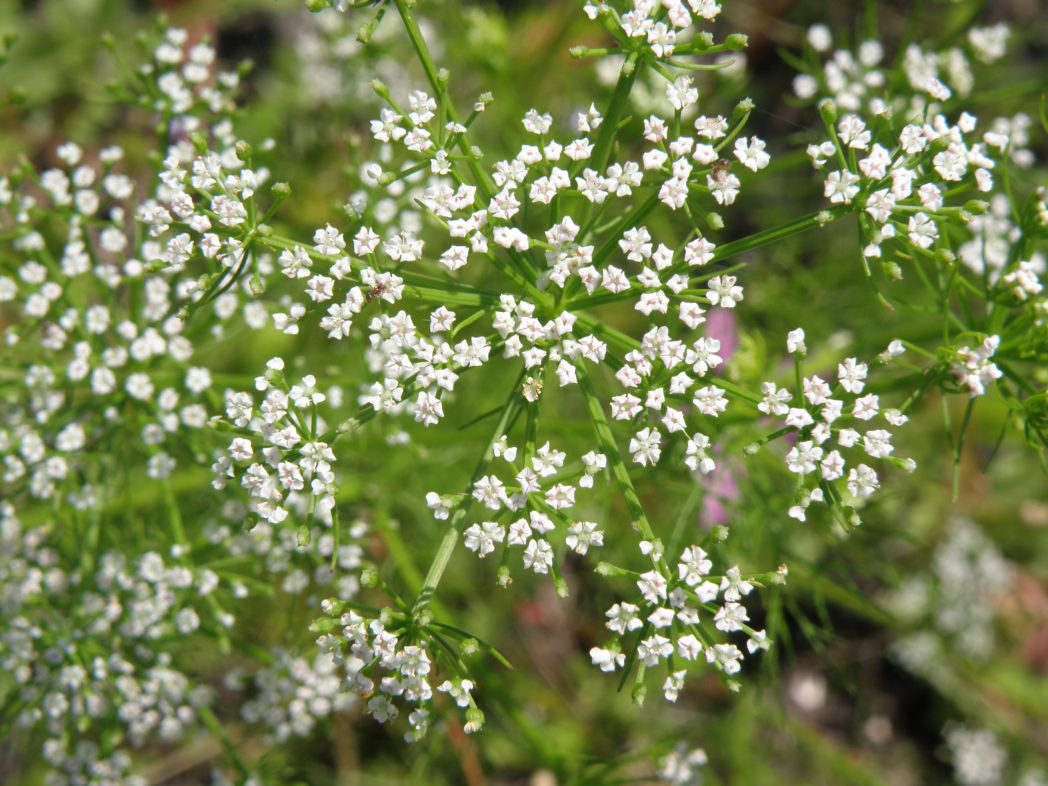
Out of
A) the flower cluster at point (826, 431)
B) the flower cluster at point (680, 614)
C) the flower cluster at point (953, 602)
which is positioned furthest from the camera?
the flower cluster at point (953, 602)

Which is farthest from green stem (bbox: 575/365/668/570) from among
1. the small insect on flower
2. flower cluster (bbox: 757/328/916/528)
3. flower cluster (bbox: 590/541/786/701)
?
the small insect on flower

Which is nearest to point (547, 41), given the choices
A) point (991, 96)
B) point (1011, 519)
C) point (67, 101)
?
point (991, 96)

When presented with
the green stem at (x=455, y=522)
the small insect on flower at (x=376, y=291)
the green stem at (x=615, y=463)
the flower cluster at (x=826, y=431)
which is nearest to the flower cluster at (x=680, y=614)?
the green stem at (x=615, y=463)

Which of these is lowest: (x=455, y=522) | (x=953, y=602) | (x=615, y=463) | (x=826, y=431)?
(x=953, y=602)

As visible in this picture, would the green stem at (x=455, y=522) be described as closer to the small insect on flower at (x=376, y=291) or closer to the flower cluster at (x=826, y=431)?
the small insect on flower at (x=376, y=291)

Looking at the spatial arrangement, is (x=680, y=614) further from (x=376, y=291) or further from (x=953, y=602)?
(x=953, y=602)

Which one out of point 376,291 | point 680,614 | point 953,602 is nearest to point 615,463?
point 680,614

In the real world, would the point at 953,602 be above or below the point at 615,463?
A: below

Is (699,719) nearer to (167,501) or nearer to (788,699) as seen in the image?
(788,699)

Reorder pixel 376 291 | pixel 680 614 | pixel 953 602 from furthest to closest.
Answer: pixel 953 602 < pixel 376 291 < pixel 680 614

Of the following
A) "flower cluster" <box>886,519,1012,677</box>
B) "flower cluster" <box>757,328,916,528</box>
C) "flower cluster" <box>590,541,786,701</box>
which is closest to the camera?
"flower cluster" <box>590,541,786,701</box>

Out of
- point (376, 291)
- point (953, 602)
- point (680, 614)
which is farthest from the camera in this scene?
point (953, 602)

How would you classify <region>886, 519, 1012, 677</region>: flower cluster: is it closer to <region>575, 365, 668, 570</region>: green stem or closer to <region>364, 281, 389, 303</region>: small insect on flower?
<region>575, 365, 668, 570</region>: green stem
